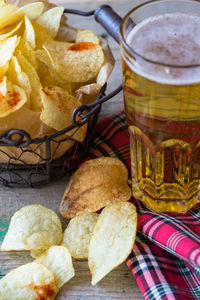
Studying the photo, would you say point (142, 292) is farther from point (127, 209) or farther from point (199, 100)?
point (199, 100)

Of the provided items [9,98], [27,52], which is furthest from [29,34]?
[9,98]

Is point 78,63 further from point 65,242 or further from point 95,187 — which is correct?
point 65,242

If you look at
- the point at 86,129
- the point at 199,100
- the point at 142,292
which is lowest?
the point at 142,292

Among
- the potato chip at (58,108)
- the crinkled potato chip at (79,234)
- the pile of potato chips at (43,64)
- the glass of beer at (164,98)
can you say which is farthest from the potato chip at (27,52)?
the crinkled potato chip at (79,234)

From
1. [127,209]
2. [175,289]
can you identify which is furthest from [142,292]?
[127,209]

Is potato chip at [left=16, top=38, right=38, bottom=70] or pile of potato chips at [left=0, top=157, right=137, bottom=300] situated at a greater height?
potato chip at [left=16, top=38, right=38, bottom=70]

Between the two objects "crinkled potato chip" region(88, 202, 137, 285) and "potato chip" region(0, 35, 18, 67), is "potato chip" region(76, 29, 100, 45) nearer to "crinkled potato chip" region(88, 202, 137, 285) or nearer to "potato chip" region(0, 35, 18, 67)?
"potato chip" region(0, 35, 18, 67)

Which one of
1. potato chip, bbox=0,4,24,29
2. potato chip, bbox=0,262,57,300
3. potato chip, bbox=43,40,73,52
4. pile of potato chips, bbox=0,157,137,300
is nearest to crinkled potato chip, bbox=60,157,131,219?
pile of potato chips, bbox=0,157,137,300
